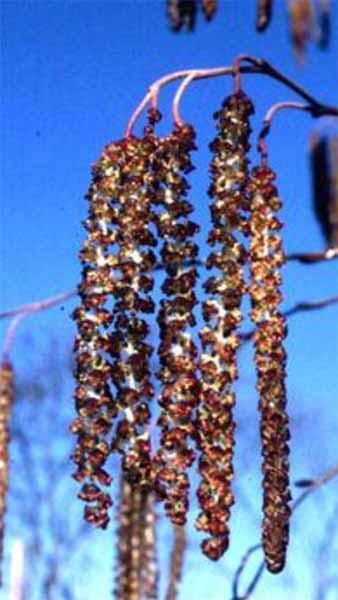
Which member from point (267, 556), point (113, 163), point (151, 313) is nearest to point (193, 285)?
point (151, 313)

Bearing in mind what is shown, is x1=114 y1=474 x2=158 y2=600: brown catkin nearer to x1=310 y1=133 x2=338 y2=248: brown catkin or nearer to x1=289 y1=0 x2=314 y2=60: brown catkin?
x1=310 y1=133 x2=338 y2=248: brown catkin

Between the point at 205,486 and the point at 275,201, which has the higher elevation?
the point at 275,201

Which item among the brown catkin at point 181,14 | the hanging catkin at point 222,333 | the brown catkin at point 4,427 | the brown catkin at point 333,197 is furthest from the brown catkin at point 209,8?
the brown catkin at point 4,427

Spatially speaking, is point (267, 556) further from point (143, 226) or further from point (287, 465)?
point (143, 226)

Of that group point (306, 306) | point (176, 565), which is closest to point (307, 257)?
point (306, 306)

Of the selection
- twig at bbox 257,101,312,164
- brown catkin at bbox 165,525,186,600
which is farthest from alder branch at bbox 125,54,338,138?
brown catkin at bbox 165,525,186,600

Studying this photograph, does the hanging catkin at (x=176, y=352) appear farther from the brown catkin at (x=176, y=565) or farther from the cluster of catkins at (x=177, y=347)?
the brown catkin at (x=176, y=565)
